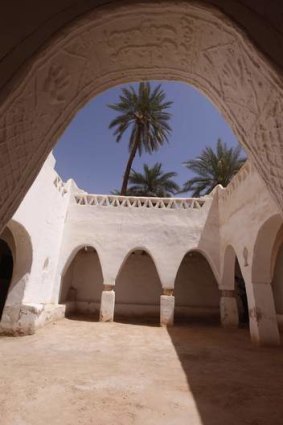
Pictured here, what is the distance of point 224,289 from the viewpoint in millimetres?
9867

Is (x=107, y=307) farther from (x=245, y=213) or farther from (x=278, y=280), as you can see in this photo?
(x=278, y=280)

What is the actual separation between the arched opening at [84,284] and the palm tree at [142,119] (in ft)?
20.1

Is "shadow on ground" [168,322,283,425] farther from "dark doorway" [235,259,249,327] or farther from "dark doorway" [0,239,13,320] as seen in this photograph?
"dark doorway" [0,239,13,320]

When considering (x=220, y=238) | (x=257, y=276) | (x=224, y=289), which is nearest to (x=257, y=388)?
(x=257, y=276)

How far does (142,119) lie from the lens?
59.1 feet

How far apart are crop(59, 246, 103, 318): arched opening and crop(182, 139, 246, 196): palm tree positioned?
30.1 feet

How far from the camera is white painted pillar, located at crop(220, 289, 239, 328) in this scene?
9609 mm

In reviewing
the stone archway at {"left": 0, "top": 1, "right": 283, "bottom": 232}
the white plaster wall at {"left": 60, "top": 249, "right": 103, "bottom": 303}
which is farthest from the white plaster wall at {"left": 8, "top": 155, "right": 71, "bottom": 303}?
the stone archway at {"left": 0, "top": 1, "right": 283, "bottom": 232}

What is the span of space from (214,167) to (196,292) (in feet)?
29.4

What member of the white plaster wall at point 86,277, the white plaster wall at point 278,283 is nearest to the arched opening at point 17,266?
the white plaster wall at point 86,277

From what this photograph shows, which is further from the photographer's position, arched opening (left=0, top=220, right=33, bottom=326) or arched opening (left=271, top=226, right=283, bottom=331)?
arched opening (left=271, top=226, right=283, bottom=331)

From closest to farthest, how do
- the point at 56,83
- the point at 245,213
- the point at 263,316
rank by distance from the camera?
the point at 56,83, the point at 263,316, the point at 245,213

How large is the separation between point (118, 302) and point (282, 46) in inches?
495

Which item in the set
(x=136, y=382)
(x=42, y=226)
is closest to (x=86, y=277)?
(x=42, y=226)
